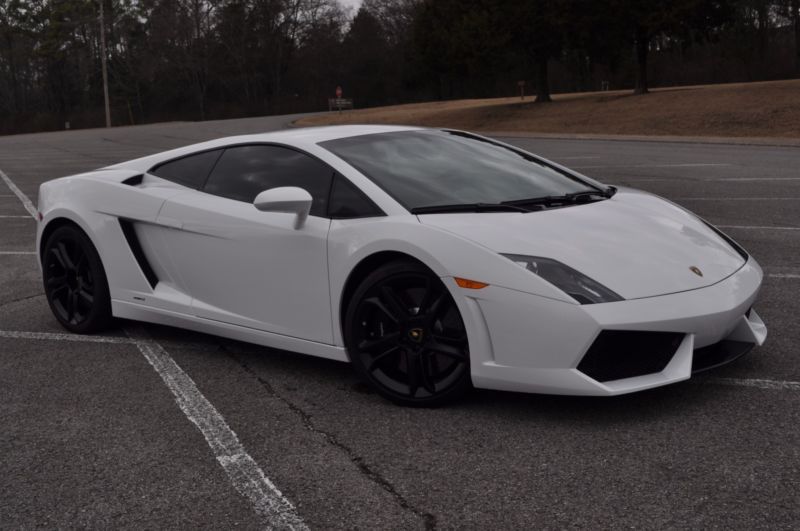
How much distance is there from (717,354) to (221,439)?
7.24 feet

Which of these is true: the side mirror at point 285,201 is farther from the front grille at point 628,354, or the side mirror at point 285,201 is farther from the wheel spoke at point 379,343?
the front grille at point 628,354

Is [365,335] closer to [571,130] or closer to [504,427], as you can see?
[504,427]

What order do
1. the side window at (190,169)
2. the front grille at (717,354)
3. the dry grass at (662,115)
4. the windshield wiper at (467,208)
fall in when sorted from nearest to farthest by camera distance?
the front grille at (717,354)
the windshield wiper at (467,208)
the side window at (190,169)
the dry grass at (662,115)

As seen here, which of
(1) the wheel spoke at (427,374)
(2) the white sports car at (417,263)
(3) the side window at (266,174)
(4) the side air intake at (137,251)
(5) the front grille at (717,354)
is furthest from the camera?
(4) the side air intake at (137,251)

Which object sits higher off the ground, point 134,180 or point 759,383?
point 134,180

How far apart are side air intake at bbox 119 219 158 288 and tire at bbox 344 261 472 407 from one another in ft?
5.33

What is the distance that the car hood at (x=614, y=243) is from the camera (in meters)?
3.89

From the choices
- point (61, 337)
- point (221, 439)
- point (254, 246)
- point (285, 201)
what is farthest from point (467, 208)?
point (61, 337)

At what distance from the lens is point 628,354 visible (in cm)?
382

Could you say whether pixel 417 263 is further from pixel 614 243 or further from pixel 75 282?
pixel 75 282

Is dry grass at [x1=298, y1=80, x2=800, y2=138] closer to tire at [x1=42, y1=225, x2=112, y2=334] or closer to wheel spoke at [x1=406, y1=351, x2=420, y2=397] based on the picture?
tire at [x1=42, y1=225, x2=112, y2=334]

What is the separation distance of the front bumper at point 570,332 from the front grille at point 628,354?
0.04 feet

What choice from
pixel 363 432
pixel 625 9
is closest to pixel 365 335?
pixel 363 432


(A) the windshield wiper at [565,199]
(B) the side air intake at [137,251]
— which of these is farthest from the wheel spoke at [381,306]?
(B) the side air intake at [137,251]
